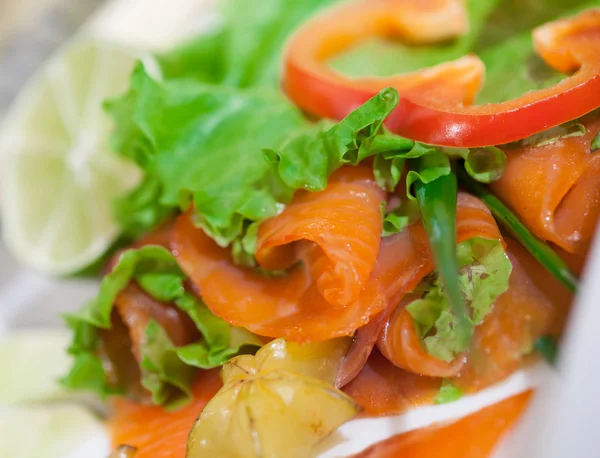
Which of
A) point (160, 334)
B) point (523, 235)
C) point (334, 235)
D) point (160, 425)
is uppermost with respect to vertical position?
point (334, 235)

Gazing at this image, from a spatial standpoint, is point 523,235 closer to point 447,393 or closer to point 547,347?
point 547,347

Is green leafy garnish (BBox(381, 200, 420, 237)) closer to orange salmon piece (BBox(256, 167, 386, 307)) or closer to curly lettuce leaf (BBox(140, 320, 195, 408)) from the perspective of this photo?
orange salmon piece (BBox(256, 167, 386, 307))

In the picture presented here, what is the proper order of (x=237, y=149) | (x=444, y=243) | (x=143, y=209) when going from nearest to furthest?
(x=444, y=243) → (x=237, y=149) → (x=143, y=209)

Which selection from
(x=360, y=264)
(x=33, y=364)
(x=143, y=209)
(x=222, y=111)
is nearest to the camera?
(x=360, y=264)

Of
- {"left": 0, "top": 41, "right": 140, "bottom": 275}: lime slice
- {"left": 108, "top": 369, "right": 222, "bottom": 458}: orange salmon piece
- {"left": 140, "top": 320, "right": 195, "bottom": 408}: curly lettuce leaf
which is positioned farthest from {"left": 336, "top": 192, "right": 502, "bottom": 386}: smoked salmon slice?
{"left": 0, "top": 41, "right": 140, "bottom": 275}: lime slice

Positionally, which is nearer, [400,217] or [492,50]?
[400,217]

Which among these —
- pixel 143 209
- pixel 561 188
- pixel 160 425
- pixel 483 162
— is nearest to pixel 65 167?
pixel 143 209

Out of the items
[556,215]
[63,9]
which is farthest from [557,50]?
[63,9]
